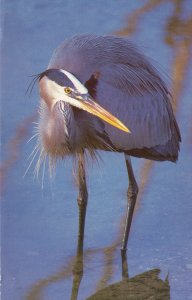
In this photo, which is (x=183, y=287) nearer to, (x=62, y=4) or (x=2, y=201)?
(x=2, y=201)

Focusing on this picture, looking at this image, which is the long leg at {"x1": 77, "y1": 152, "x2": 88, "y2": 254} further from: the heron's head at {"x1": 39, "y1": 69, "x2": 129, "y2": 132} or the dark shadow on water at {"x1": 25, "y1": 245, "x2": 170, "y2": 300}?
the heron's head at {"x1": 39, "y1": 69, "x2": 129, "y2": 132}

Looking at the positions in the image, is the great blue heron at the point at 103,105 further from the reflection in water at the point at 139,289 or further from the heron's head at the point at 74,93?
the reflection in water at the point at 139,289

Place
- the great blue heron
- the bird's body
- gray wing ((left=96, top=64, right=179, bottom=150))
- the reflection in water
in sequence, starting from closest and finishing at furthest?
the reflection in water < the great blue heron < the bird's body < gray wing ((left=96, top=64, right=179, bottom=150))

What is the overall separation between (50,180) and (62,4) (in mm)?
2446

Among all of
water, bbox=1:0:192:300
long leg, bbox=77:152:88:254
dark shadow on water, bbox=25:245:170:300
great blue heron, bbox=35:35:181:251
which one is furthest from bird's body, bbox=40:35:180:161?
dark shadow on water, bbox=25:245:170:300

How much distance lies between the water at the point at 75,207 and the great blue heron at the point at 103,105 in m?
0.14

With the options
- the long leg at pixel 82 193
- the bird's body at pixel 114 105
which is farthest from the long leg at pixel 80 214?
the bird's body at pixel 114 105

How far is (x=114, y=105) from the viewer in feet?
19.9

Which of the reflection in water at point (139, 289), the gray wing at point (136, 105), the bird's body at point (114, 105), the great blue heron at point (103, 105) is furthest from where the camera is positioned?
the gray wing at point (136, 105)

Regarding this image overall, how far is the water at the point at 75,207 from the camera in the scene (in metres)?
5.73

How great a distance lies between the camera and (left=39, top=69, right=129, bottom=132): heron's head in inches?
221

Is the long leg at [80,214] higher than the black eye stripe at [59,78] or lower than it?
lower

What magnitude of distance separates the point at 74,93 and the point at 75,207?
0.92 metres

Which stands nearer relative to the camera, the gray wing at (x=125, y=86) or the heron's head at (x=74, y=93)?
the heron's head at (x=74, y=93)
